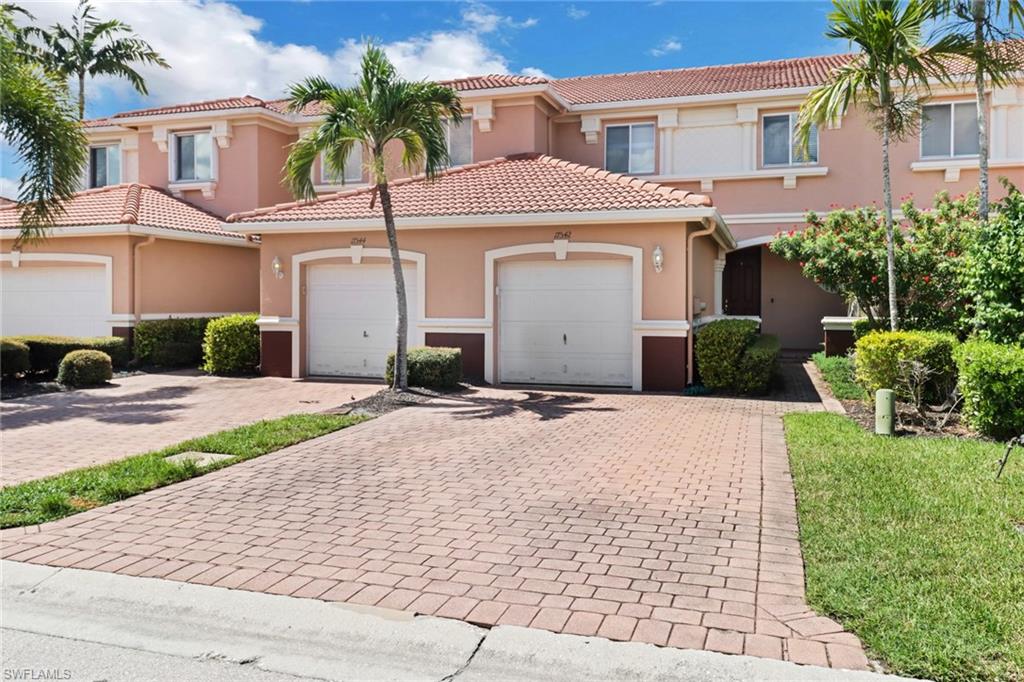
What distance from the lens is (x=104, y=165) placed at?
24359 millimetres

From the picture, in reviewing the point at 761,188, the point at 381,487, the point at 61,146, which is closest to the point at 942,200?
the point at 761,188

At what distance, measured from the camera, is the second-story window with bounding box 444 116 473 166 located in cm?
2047

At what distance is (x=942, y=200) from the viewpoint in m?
15.5

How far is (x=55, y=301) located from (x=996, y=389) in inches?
764

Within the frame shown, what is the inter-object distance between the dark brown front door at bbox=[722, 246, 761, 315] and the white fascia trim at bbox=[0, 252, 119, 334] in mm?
15842

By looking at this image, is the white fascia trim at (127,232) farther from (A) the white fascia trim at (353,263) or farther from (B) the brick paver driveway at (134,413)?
(A) the white fascia trim at (353,263)

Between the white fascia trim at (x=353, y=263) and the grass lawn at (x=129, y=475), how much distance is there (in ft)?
17.9

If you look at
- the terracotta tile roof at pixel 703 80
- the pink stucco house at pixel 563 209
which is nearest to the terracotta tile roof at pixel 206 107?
the pink stucco house at pixel 563 209

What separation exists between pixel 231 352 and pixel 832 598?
14735mm

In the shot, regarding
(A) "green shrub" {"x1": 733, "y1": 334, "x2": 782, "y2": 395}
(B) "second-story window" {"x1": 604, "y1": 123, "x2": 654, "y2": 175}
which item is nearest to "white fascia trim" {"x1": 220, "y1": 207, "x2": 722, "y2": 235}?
(A) "green shrub" {"x1": 733, "y1": 334, "x2": 782, "y2": 395}

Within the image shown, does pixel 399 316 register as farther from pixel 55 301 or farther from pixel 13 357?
pixel 55 301

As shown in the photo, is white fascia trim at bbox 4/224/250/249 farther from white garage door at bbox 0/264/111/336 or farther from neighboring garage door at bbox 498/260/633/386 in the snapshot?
neighboring garage door at bbox 498/260/633/386

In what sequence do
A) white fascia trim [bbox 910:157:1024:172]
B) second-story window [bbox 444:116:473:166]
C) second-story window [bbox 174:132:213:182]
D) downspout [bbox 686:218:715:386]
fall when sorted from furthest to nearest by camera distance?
second-story window [bbox 174:132:213:182]
second-story window [bbox 444:116:473:166]
white fascia trim [bbox 910:157:1024:172]
downspout [bbox 686:218:715:386]

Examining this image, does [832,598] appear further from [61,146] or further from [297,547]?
[61,146]
